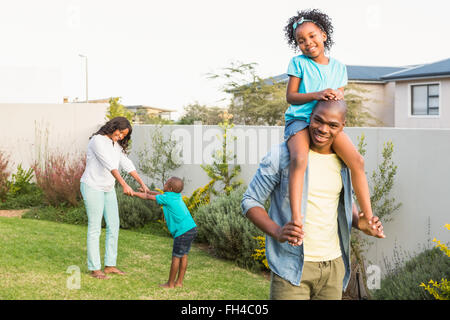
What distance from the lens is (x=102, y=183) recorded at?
614cm

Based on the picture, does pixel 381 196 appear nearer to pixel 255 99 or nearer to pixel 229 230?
pixel 229 230

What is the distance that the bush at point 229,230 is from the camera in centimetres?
743

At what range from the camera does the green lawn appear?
584cm

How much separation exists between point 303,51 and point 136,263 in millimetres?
4689

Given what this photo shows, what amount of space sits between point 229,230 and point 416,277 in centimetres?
293

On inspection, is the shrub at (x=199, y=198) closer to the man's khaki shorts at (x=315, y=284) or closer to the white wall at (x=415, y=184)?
the white wall at (x=415, y=184)

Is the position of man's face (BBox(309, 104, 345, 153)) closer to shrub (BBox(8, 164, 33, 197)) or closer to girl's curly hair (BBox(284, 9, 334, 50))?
girl's curly hair (BBox(284, 9, 334, 50))

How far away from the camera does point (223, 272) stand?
23.4ft

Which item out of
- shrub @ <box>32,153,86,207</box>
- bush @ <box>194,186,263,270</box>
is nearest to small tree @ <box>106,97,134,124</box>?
shrub @ <box>32,153,86,207</box>

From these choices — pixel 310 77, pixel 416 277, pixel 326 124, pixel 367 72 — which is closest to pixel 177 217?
pixel 416 277

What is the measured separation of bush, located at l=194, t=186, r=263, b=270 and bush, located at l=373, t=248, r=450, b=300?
80.8 inches

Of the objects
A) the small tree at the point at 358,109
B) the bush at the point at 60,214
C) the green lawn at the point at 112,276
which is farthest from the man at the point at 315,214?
the small tree at the point at 358,109

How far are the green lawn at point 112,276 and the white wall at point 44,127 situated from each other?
4.65 m

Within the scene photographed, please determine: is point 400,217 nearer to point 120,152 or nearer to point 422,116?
point 120,152
